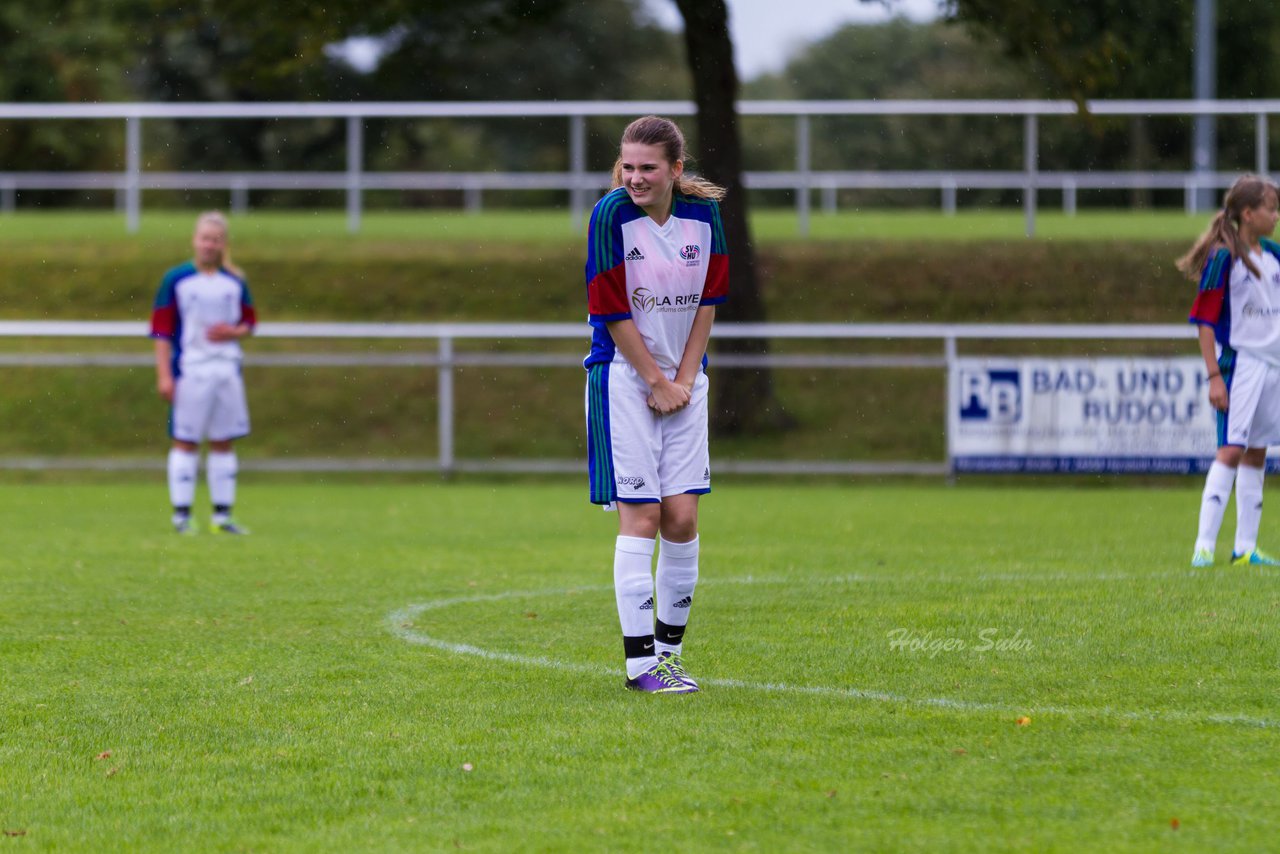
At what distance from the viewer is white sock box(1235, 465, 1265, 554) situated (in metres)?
9.29

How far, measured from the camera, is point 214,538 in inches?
463

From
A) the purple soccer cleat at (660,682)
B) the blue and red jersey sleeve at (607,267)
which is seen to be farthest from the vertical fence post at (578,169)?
the purple soccer cleat at (660,682)

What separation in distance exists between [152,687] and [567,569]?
3.97 m

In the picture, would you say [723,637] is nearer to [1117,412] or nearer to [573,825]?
[573,825]

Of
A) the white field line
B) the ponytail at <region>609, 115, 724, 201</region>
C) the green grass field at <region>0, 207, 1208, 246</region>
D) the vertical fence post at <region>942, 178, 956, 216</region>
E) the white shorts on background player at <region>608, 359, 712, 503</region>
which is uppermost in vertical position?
the vertical fence post at <region>942, 178, 956, 216</region>

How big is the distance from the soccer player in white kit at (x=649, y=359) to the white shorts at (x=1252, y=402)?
4233 mm

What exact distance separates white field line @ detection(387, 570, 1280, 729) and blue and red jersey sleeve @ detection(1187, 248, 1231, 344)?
136 cm

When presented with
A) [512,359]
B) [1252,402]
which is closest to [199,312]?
[512,359]

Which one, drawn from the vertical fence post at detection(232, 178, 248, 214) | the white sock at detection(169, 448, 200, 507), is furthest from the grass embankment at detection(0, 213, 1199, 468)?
the white sock at detection(169, 448, 200, 507)

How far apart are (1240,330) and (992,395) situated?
685 centimetres

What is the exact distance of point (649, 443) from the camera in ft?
19.5

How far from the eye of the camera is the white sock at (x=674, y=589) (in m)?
6.15

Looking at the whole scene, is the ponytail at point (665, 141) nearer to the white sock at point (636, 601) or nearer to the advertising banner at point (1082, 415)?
the white sock at point (636, 601)

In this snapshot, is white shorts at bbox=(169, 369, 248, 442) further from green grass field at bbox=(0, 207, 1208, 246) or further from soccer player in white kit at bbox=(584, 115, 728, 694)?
green grass field at bbox=(0, 207, 1208, 246)
